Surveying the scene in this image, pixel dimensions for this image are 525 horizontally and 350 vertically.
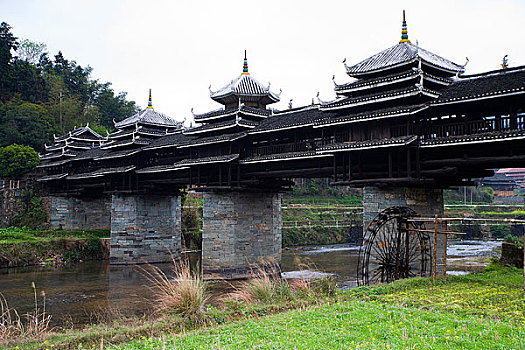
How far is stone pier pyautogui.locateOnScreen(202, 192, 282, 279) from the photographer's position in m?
22.9

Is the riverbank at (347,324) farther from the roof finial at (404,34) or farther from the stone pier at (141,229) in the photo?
the stone pier at (141,229)

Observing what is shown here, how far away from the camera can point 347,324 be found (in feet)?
27.8

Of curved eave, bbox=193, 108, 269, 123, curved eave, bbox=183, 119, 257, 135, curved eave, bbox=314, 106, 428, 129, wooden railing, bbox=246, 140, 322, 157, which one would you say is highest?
curved eave, bbox=193, 108, 269, 123

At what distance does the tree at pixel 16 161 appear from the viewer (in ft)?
127

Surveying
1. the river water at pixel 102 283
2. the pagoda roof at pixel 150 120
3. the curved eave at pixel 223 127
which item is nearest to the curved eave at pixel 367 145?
the river water at pixel 102 283

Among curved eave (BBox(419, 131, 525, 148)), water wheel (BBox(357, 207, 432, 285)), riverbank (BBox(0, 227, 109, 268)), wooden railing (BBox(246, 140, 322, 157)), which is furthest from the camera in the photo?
riverbank (BBox(0, 227, 109, 268))

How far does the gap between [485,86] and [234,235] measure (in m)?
12.9

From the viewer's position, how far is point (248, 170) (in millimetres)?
23250

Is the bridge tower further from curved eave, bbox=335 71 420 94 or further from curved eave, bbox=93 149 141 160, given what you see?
curved eave, bbox=335 71 420 94

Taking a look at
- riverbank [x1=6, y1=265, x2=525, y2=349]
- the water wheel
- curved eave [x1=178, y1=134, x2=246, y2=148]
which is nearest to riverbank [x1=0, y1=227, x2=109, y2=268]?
curved eave [x1=178, y1=134, x2=246, y2=148]

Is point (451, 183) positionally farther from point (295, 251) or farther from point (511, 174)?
point (511, 174)

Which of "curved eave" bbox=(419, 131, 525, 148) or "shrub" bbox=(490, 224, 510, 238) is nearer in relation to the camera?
"curved eave" bbox=(419, 131, 525, 148)

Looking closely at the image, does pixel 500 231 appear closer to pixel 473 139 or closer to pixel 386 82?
pixel 386 82

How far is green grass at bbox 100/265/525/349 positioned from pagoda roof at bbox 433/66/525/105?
6.01 m
